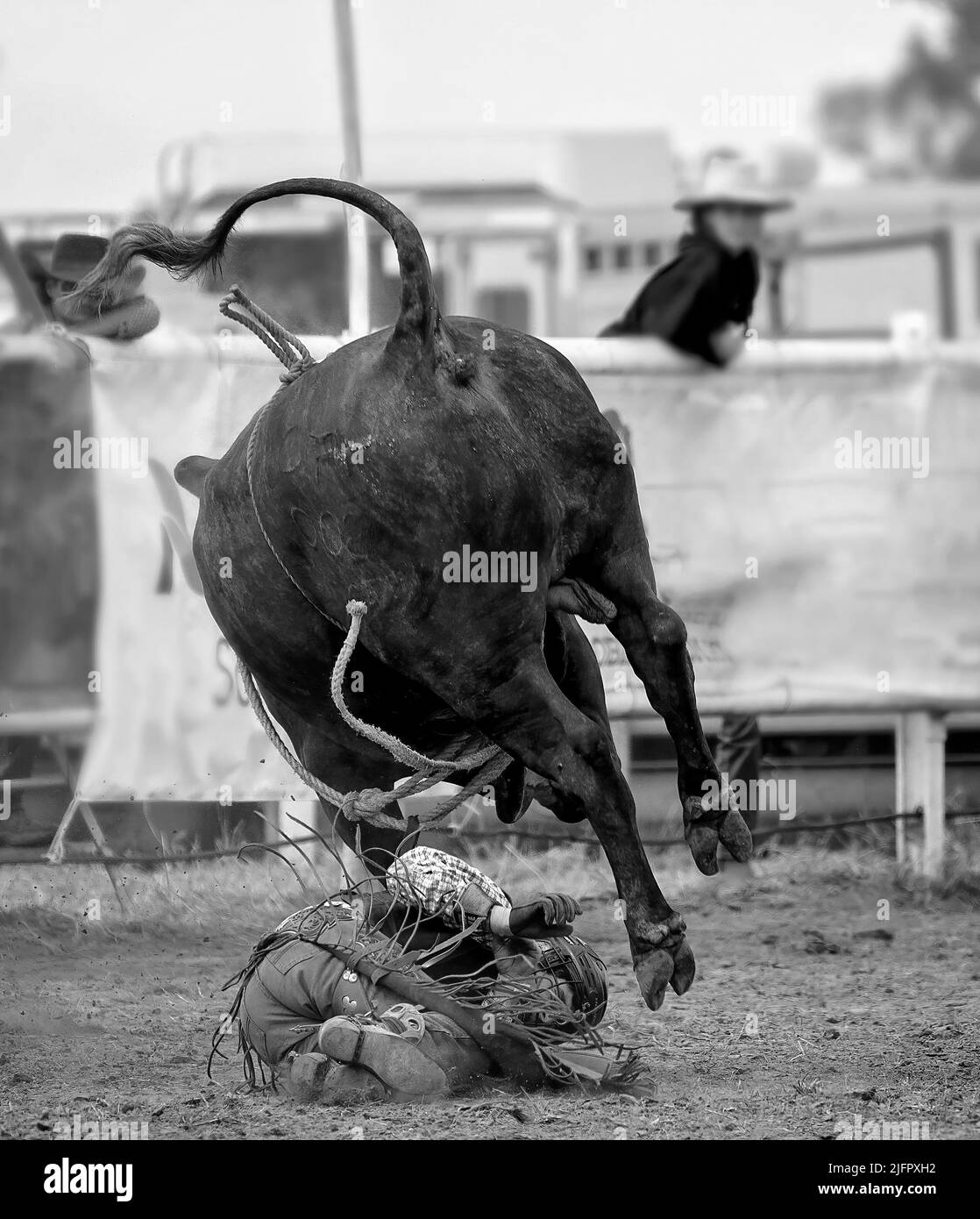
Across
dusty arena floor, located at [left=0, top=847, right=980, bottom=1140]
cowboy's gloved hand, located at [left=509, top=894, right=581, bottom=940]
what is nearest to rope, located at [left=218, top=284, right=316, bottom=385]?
cowboy's gloved hand, located at [left=509, top=894, right=581, bottom=940]

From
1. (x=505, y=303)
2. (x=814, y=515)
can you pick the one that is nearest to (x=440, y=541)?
(x=814, y=515)

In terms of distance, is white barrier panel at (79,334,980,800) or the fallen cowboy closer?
the fallen cowboy

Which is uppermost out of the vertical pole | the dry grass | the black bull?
the black bull

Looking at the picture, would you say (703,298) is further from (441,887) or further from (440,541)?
(440,541)

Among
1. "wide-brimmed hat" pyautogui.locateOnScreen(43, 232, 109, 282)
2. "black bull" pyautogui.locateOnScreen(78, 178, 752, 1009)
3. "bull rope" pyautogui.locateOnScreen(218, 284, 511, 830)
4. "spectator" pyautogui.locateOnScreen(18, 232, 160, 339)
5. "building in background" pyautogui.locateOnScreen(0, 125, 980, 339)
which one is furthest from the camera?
"building in background" pyautogui.locateOnScreen(0, 125, 980, 339)

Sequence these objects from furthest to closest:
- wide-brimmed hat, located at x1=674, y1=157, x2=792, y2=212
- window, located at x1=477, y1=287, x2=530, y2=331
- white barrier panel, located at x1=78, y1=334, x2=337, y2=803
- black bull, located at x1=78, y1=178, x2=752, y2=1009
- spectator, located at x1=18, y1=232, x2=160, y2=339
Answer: window, located at x1=477, y1=287, x2=530, y2=331 < wide-brimmed hat, located at x1=674, y1=157, x2=792, y2=212 < white barrier panel, located at x1=78, y1=334, x2=337, y2=803 < spectator, located at x1=18, y1=232, x2=160, y2=339 < black bull, located at x1=78, y1=178, x2=752, y2=1009

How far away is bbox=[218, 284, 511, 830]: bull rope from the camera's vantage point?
2777mm

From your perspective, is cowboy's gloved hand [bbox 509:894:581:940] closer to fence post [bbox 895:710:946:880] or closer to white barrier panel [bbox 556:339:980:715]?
white barrier panel [bbox 556:339:980:715]

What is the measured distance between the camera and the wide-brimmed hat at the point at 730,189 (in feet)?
20.2

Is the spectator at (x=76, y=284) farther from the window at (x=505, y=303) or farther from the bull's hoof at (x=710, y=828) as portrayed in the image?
the window at (x=505, y=303)

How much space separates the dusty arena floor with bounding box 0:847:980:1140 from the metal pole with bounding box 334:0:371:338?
7.03 feet

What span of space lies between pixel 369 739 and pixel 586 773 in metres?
0.50

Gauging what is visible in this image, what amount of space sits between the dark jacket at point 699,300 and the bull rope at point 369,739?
300 centimetres
